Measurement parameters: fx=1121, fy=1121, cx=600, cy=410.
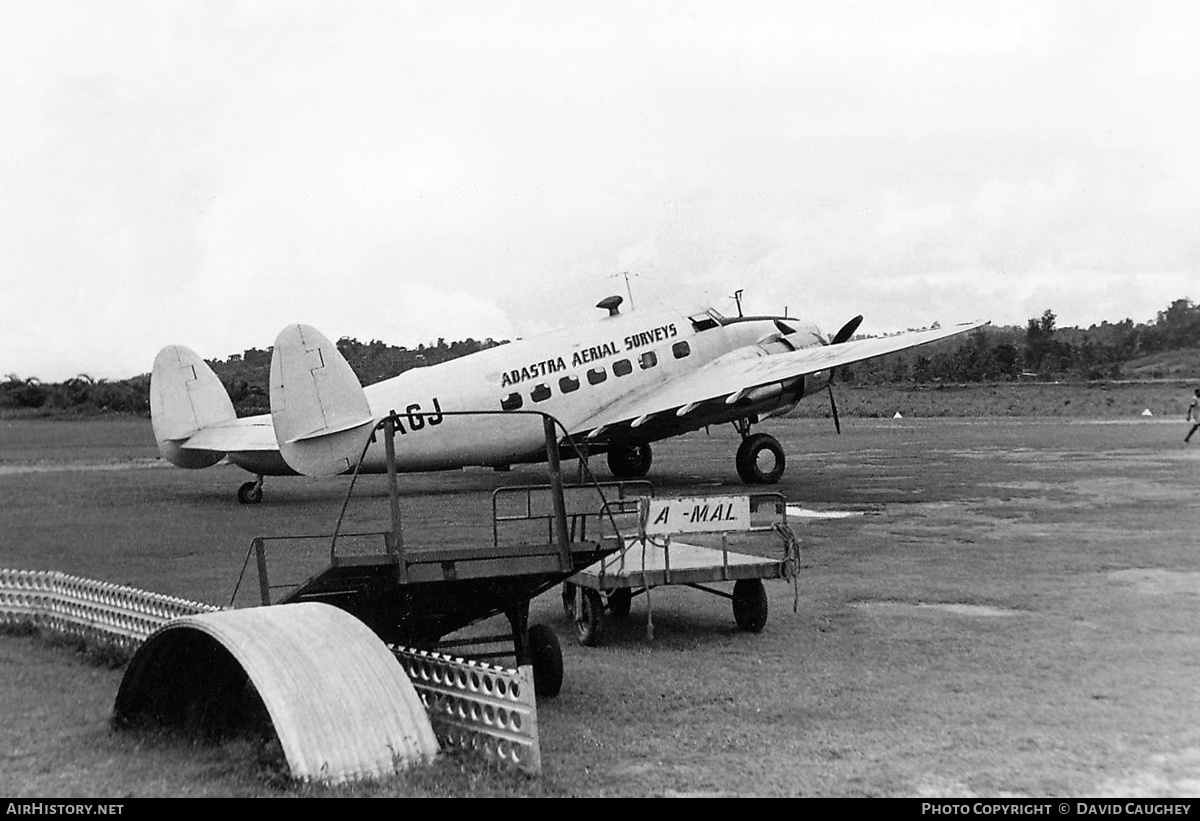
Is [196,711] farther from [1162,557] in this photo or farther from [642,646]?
[1162,557]

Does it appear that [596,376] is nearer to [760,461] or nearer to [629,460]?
[629,460]

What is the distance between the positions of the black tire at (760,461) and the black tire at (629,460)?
3834mm

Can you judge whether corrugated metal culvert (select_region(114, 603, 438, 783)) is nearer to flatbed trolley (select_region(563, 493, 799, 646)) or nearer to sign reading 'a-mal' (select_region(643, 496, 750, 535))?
flatbed trolley (select_region(563, 493, 799, 646))

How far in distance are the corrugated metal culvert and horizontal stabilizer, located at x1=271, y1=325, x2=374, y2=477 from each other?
1039 centimetres

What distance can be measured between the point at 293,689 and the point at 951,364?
91.0 meters

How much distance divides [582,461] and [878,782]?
11.1 feet

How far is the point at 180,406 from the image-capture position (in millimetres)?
25578

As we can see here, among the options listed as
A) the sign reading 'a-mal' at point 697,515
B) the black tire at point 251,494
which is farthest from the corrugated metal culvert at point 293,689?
the black tire at point 251,494

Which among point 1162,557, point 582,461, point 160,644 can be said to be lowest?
point 1162,557

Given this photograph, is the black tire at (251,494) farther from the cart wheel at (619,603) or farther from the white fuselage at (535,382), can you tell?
the cart wheel at (619,603)

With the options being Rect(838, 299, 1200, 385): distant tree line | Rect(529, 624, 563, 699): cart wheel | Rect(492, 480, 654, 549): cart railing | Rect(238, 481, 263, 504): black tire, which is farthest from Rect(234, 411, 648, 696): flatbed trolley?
Rect(838, 299, 1200, 385): distant tree line

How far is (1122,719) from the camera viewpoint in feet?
26.5

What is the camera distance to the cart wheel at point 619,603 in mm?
12375
